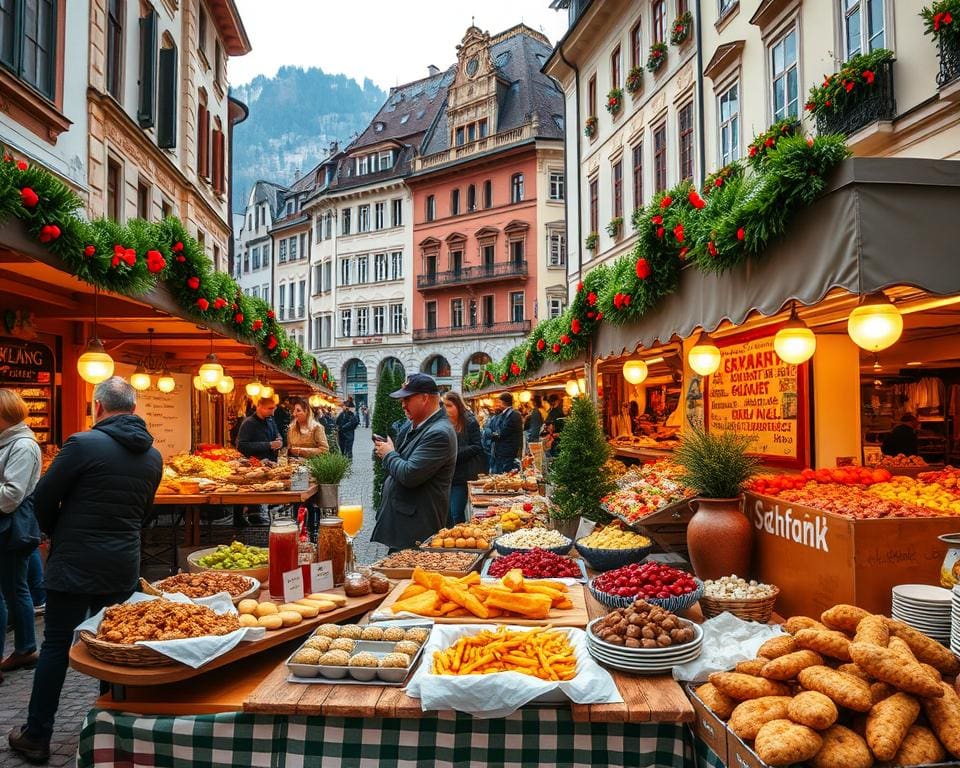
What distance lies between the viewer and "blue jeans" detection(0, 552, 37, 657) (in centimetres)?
536

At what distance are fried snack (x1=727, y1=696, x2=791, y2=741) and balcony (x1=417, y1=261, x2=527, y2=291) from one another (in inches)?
1559

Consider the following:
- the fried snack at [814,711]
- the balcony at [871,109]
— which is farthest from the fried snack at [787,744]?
the balcony at [871,109]

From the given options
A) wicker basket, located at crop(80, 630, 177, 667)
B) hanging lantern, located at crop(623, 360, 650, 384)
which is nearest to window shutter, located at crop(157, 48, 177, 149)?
hanging lantern, located at crop(623, 360, 650, 384)

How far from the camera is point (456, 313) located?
4488cm

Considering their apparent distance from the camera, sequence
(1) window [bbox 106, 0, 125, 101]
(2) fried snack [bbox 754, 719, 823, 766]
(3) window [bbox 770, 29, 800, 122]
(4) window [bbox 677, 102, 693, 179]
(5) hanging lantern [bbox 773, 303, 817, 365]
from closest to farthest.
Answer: (2) fried snack [bbox 754, 719, 823, 766]
(5) hanging lantern [bbox 773, 303, 817, 365]
(3) window [bbox 770, 29, 800, 122]
(1) window [bbox 106, 0, 125, 101]
(4) window [bbox 677, 102, 693, 179]

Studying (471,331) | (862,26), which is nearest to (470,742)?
(862,26)

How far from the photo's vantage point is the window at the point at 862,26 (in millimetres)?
9723

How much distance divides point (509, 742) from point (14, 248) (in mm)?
4130

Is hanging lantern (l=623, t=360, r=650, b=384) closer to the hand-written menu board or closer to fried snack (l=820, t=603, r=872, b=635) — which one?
the hand-written menu board

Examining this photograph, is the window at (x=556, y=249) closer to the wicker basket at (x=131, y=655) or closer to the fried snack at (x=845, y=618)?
the fried snack at (x=845, y=618)

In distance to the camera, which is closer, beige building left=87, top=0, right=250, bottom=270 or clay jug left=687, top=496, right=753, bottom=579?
clay jug left=687, top=496, right=753, bottom=579

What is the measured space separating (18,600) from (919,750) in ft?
19.1

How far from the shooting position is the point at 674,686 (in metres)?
2.63

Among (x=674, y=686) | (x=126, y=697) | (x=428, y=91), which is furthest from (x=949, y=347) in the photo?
(x=428, y=91)
